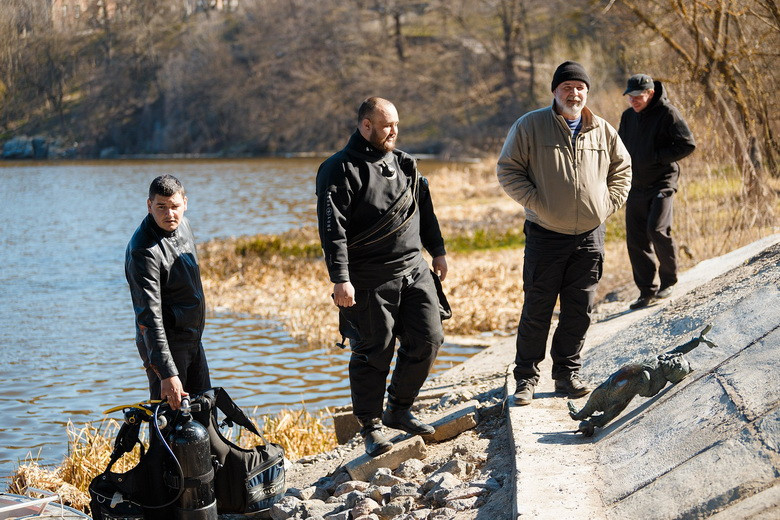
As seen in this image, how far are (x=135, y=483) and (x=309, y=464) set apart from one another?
185 cm

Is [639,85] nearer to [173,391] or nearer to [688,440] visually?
[688,440]

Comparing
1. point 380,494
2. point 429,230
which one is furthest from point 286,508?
point 429,230

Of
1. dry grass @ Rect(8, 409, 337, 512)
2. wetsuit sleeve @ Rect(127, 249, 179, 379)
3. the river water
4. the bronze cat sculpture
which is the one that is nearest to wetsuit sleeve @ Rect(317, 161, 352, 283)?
wetsuit sleeve @ Rect(127, 249, 179, 379)

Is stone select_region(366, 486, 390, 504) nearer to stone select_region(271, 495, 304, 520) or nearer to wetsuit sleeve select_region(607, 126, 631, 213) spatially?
stone select_region(271, 495, 304, 520)

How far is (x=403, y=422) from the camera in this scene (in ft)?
18.1

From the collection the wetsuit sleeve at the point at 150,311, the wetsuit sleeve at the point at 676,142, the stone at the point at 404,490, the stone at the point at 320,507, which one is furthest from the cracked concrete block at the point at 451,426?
the wetsuit sleeve at the point at 676,142

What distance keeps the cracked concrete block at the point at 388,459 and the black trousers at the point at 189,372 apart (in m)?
1.03

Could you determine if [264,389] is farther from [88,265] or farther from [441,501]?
[88,265]

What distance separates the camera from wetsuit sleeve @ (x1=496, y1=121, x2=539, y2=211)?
5.54 metres

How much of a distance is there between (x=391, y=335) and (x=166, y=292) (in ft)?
4.36

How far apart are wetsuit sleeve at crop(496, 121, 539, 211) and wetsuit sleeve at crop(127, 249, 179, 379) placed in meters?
2.19

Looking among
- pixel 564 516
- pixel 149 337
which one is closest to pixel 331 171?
pixel 149 337

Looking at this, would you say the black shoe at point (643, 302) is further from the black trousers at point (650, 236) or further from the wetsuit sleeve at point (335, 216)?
the wetsuit sleeve at point (335, 216)

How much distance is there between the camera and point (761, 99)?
12.3 metres
